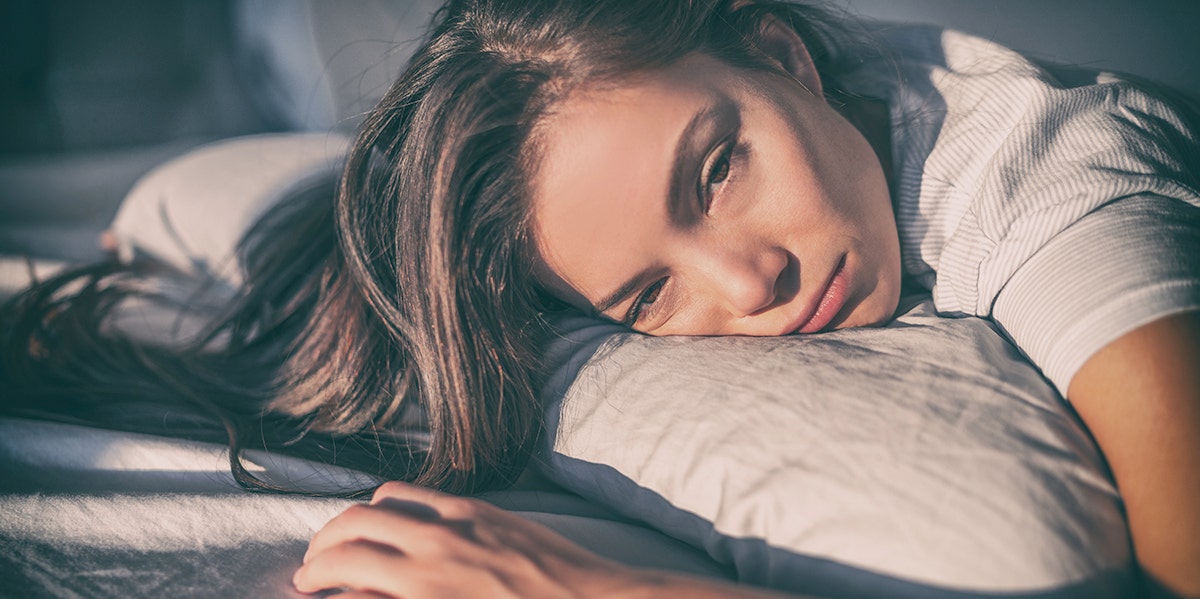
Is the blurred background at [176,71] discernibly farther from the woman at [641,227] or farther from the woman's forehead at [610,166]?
the woman's forehead at [610,166]

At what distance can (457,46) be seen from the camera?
815 millimetres

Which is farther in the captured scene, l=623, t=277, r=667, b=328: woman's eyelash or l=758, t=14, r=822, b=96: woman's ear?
l=758, t=14, r=822, b=96: woman's ear

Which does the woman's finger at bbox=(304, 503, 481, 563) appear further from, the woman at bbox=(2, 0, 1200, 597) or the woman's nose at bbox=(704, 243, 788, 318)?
the woman's nose at bbox=(704, 243, 788, 318)

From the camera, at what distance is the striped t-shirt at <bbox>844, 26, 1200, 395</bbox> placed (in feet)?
1.83

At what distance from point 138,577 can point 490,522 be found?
287 mm

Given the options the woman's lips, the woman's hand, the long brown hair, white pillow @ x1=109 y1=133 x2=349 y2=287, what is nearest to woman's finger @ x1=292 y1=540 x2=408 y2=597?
the woman's hand

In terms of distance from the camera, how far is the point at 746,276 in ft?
2.18

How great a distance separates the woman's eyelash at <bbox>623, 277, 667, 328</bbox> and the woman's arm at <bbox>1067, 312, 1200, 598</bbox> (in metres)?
0.36

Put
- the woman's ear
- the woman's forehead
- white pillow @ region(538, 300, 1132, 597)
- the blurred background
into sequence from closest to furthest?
white pillow @ region(538, 300, 1132, 597), the woman's forehead, the woman's ear, the blurred background

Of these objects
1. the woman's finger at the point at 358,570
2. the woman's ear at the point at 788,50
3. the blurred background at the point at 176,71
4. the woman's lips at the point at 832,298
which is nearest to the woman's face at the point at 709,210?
the woman's lips at the point at 832,298

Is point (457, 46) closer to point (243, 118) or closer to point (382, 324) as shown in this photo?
point (382, 324)

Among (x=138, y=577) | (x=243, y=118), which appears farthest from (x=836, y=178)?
(x=243, y=118)

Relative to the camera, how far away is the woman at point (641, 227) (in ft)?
1.86

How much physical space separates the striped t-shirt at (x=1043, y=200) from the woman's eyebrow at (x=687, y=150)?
267 millimetres
